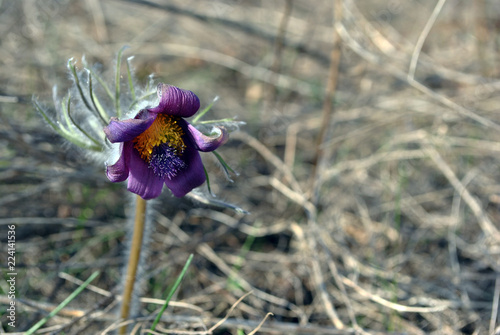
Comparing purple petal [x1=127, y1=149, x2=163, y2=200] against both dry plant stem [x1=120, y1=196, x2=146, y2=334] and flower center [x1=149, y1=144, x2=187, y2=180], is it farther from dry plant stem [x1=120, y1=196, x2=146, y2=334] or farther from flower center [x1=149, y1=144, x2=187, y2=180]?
dry plant stem [x1=120, y1=196, x2=146, y2=334]

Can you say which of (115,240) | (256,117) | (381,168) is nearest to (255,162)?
(256,117)

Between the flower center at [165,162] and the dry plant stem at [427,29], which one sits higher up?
the dry plant stem at [427,29]

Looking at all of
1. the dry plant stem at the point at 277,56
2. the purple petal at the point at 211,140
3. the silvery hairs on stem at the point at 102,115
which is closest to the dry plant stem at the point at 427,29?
the dry plant stem at the point at 277,56

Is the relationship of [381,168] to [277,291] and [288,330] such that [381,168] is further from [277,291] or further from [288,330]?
[288,330]

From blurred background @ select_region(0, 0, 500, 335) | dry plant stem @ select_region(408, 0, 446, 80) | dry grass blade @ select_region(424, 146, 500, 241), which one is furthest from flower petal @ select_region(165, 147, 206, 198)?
dry grass blade @ select_region(424, 146, 500, 241)

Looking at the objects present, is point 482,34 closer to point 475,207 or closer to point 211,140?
point 475,207

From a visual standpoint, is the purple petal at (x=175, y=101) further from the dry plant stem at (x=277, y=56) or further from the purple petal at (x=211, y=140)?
the dry plant stem at (x=277, y=56)
